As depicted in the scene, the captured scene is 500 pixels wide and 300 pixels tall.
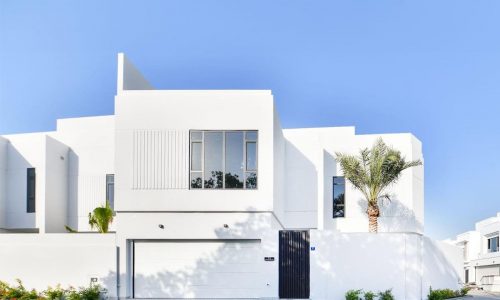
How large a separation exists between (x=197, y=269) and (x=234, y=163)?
3.98 meters

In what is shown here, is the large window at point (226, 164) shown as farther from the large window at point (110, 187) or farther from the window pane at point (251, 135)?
the large window at point (110, 187)

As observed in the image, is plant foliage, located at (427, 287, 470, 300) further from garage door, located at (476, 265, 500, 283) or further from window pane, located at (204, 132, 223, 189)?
garage door, located at (476, 265, 500, 283)

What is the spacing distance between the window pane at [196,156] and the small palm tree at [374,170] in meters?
7.28

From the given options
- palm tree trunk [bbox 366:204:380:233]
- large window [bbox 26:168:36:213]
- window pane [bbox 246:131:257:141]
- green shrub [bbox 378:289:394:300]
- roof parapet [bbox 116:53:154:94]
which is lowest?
green shrub [bbox 378:289:394:300]

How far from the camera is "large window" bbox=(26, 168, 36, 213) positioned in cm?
2323

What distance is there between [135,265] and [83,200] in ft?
26.1

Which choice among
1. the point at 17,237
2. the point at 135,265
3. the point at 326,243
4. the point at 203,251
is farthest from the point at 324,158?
the point at 17,237

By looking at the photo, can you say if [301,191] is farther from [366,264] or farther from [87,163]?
[87,163]

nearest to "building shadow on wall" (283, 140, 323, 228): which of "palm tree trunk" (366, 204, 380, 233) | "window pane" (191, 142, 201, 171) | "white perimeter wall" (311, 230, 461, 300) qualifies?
"palm tree trunk" (366, 204, 380, 233)

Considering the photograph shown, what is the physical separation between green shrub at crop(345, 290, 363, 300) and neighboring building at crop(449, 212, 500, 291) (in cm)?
2855

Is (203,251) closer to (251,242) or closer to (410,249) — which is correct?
(251,242)

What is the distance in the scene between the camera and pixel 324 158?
24.1 metres

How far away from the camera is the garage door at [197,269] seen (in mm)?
17031

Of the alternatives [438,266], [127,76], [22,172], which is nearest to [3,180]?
[22,172]
